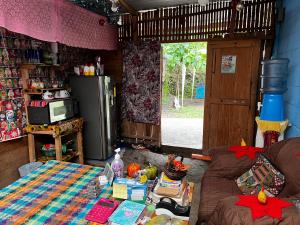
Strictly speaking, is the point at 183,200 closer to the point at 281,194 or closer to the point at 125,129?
the point at 281,194

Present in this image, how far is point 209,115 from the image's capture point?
373 cm

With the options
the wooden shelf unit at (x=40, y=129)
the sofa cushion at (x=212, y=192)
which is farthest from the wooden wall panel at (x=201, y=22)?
the sofa cushion at (x=212, y=192)

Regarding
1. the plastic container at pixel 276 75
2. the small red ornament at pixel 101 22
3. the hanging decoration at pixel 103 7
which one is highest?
the hanging decoration at pixel 103 7

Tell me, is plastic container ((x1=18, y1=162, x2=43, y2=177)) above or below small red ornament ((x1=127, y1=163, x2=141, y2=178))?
below

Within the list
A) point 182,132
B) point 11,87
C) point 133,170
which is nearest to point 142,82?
point 182,132

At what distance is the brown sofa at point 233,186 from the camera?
4.01ft

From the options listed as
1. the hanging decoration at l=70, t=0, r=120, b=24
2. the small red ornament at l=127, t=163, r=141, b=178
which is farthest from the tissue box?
the hanging decoration at l=70, t=0, r=120, b=24

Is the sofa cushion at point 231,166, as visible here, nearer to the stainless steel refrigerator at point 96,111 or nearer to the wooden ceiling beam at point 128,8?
the stainless steel refrigerator at point 96,111

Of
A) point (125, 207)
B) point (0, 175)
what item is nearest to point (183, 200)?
point (125, 207)

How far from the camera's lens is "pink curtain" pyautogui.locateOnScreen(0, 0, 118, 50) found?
2221 millimetres

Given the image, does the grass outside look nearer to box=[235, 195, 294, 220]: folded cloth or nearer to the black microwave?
the black microwave

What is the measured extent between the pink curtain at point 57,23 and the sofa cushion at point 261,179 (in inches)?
103

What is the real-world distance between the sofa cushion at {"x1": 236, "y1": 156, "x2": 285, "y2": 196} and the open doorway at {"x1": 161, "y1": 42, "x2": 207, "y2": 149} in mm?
2492

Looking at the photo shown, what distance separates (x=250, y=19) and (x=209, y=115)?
159 cm
